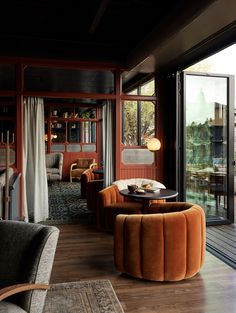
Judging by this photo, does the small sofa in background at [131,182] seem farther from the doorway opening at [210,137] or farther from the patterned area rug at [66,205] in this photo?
the patterned area rug at [66,205]

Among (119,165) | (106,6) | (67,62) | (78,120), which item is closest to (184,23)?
(106,6)

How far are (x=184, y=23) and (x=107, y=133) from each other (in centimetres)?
262

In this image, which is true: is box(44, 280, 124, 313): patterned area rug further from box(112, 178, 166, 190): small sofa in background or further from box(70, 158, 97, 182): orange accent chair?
box(70, 158, 97, 182): orange accent chair

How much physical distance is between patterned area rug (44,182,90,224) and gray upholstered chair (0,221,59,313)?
10.4ft

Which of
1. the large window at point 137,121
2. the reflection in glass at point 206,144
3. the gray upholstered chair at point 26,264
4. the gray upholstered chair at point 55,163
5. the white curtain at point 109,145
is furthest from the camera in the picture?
the gray upholstered chair at point 55,163

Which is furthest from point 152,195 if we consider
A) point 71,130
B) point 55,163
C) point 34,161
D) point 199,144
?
point 71,130

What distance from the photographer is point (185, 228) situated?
2.94 meters

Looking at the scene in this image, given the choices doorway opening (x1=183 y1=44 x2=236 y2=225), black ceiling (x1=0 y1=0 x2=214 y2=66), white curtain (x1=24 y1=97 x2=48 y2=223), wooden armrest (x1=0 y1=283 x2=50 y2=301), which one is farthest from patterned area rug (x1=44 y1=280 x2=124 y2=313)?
black ceiling (x1=0 y1=0 x2=214 y2=66)

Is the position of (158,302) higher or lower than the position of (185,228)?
lower

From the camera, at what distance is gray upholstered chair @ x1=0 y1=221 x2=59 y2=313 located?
1.79m

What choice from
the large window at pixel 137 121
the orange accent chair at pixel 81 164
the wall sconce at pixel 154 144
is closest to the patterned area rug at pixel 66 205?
the orange accent chair at pixel 81 164

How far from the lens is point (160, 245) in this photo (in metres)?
2.90

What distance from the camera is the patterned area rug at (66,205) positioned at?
5411mm

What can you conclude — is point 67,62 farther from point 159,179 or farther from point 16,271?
point 16,271
